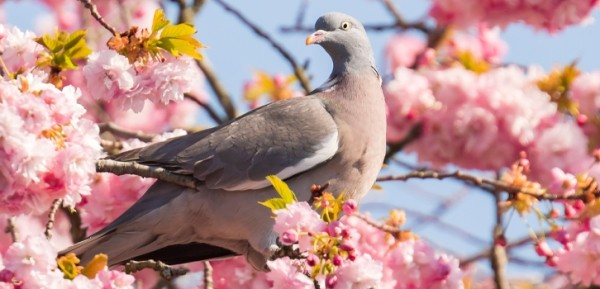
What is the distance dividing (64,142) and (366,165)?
1.37 metres

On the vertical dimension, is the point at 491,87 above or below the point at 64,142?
above

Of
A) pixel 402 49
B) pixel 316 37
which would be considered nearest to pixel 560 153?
pixel 316 37

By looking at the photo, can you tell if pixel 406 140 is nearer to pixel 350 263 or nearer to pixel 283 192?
pixel 283 192

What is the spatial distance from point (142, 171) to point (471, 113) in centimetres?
191

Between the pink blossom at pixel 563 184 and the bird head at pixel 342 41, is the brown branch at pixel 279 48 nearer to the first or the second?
the bird head at pixel 342 41

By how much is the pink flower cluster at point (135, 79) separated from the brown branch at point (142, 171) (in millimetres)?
188

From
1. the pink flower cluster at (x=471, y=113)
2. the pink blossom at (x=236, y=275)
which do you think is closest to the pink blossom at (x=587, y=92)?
the pink flower cluster at (x=471, y=113)

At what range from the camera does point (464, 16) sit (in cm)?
508

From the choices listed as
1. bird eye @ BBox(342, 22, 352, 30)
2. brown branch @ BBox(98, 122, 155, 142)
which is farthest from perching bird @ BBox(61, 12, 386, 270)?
brown branch @ BBox(98, 122, 155, 142)

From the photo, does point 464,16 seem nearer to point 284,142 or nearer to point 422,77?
point 422,77

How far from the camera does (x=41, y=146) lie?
2.53m

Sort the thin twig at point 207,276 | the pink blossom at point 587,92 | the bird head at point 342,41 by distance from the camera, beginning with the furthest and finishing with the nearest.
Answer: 1. the pink blossom at point 587,92
2. the bird head at point 342,41
3. the thin twig at point 207,276

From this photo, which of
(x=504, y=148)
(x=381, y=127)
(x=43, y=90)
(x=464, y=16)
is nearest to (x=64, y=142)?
(x=43, y=90)

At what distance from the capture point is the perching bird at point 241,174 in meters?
3.64
